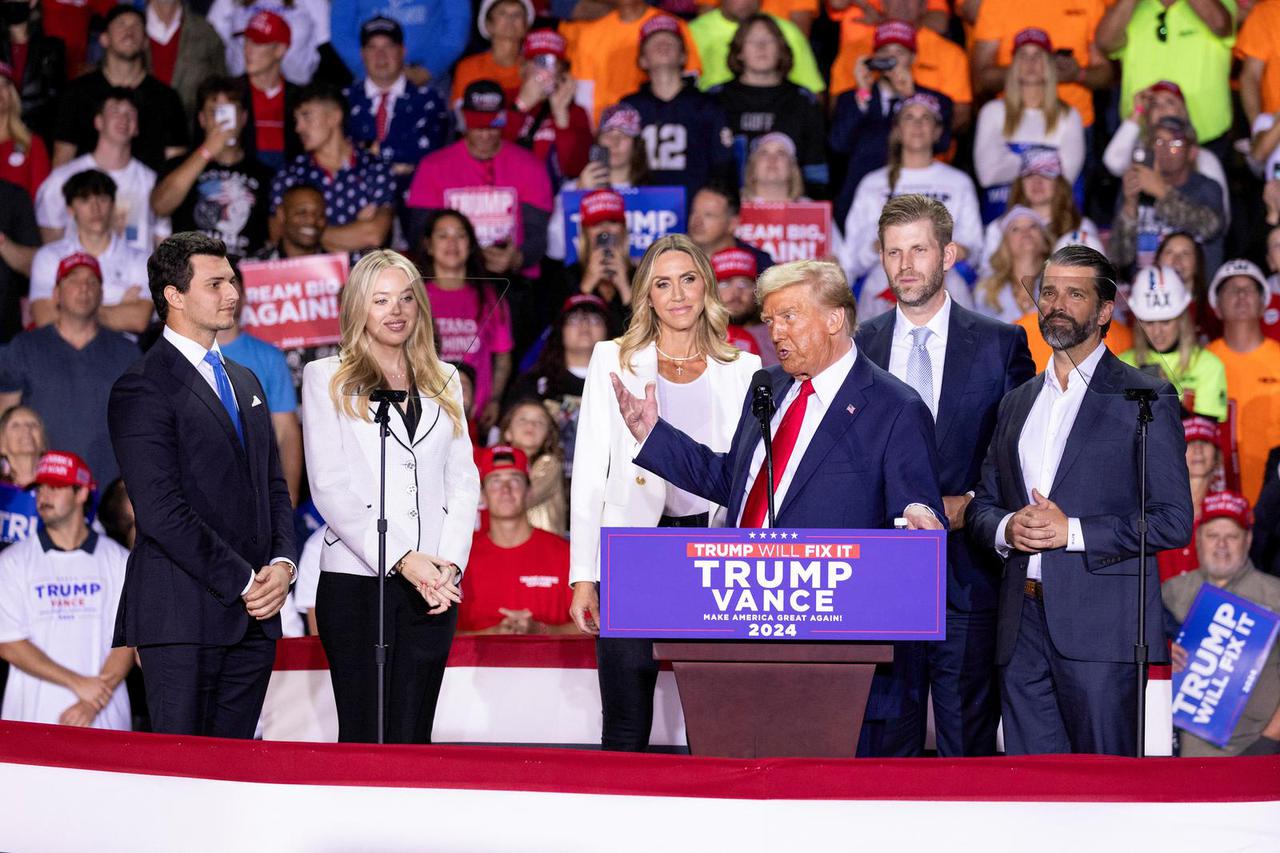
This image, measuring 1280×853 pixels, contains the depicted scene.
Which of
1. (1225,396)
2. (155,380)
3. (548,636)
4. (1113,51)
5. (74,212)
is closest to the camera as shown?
(155,380)

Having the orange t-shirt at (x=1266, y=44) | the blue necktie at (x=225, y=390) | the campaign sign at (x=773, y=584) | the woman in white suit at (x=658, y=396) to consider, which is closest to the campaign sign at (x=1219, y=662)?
the woman in white suit at (x=658, y=396)

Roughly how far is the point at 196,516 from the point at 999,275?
176 inches

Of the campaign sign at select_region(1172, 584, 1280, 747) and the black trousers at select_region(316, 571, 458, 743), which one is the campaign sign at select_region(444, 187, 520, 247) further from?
the black trousers at select_region(316, 571, 458, 743)

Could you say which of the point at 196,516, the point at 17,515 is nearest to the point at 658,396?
the point at 196,516

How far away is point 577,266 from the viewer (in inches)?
302

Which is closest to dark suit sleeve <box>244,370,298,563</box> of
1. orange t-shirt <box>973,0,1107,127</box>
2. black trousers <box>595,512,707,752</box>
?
black trousers <box>595,512,707,752</box>

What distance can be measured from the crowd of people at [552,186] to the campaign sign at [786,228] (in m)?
0.07

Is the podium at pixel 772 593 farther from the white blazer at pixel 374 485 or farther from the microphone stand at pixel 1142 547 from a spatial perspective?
the white blazer at pixel 374 485

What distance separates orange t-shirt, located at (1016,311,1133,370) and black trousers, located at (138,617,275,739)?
2.25 metres

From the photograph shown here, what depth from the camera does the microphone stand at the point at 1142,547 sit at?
3.99 metres

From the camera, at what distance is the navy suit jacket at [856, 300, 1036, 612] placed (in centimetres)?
461

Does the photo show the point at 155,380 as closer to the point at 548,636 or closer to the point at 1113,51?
the point at 548,636

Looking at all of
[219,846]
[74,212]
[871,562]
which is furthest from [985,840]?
[74,212]

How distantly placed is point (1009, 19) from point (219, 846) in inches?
257
